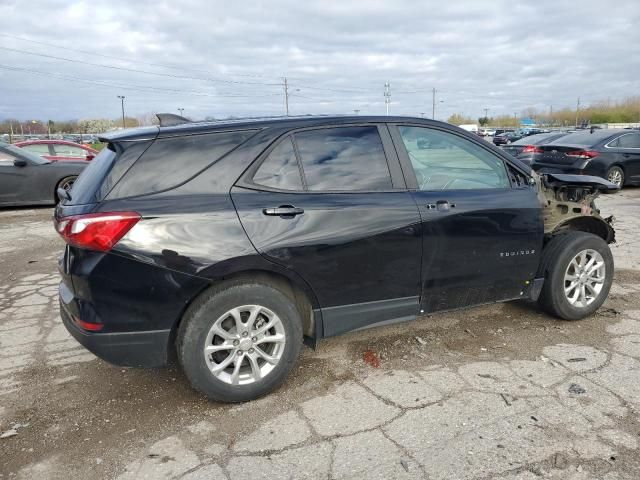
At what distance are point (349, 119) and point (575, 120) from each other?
379 feet

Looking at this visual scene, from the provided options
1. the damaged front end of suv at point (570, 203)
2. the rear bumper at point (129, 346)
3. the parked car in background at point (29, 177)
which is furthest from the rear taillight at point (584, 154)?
the rear bumper at point (129, 346)

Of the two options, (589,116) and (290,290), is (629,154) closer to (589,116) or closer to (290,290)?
(290,290)

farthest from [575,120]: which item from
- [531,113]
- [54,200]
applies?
[54,200]

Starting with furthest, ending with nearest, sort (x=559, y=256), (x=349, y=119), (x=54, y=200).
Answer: (x=54, y=200), (x=559, y=256), (x=349, y=119)

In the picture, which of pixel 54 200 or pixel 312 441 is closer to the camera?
pixel 312 441

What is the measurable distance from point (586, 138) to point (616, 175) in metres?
1.08

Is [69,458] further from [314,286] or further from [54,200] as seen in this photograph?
[54,200]

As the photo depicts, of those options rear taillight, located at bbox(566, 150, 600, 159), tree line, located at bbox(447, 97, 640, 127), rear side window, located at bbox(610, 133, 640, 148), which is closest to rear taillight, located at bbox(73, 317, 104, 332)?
rear taillight, located at bbox(566, 150, 600, 159)

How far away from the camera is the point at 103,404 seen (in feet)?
9.74

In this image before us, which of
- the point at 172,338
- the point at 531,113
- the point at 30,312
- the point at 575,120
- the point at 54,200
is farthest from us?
the point at 531,113

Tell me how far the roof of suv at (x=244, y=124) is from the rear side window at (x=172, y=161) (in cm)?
6

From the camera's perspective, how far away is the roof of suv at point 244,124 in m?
2.83

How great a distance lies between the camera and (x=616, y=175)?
11.4 meters

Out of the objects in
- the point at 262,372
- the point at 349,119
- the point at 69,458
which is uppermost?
the point at 349,119
